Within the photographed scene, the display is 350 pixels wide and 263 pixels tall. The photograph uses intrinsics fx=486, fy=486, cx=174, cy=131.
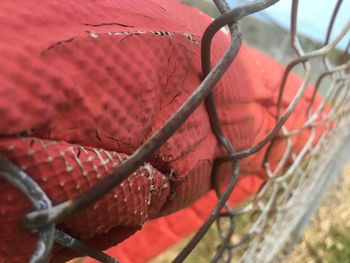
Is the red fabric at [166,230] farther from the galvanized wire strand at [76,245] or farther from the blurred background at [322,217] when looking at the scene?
the galvanized wire strand at [76,245]

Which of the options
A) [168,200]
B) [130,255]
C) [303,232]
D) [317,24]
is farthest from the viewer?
[317,24]

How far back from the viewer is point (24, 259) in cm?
38

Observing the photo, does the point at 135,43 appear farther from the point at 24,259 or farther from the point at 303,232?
the point at 303,232

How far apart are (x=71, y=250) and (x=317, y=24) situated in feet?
5.78

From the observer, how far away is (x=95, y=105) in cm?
38

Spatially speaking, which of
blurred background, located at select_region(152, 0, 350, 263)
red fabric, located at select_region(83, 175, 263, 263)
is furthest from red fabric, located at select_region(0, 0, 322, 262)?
blurred background, located at select_region(152, 0, 350, 263)

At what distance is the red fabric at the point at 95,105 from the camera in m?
0.33

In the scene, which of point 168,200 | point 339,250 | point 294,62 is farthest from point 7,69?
point 339,250

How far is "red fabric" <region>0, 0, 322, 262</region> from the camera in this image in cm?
33

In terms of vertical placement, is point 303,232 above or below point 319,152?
below

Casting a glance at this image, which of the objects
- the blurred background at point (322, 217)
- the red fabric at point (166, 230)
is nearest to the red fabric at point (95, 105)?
the red fabric at point (166, 230)

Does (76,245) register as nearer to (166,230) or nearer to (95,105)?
(95,105)

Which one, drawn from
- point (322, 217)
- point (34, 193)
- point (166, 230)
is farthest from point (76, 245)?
point (322, 217)

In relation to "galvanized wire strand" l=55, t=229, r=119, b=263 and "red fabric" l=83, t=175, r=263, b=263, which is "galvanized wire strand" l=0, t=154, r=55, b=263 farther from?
"red fabric" l=83, t=175, r=263, b=263
